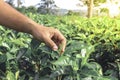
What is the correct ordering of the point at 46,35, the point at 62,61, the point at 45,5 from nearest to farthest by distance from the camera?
1. the point at 46,35
2. the point at 62,61
3. the point at 45,5

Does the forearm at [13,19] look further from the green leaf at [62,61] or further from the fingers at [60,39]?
the green leaf at [62,61]

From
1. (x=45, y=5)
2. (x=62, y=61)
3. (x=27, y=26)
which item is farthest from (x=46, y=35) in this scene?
(x=45, y=5)

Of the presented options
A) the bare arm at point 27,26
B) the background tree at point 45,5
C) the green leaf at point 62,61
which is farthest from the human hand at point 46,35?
the background tree at point 45,5

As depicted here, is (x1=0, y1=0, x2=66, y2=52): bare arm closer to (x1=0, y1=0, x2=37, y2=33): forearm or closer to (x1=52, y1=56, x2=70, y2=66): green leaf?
(x1=0, y1=0, x2=37, y2=33): forearm

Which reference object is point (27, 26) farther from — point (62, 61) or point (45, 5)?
point (45, 5)

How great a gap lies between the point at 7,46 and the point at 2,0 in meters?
0.58

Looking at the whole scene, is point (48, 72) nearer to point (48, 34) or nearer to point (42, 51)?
point (42, 51)

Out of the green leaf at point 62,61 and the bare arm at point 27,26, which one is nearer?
the bare arm at point 27,26

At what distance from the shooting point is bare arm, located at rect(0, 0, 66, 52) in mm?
1618

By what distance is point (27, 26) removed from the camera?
1636 mm

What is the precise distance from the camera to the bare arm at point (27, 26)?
63.7 inches

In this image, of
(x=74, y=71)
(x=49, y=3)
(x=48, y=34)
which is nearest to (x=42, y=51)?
(x=74, y=71)

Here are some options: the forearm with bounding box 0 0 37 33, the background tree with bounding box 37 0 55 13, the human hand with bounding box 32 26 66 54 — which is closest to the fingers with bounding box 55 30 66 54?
the human hand with bounding box 32 26 66 54

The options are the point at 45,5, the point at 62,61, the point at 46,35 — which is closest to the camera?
the point at 46,35
